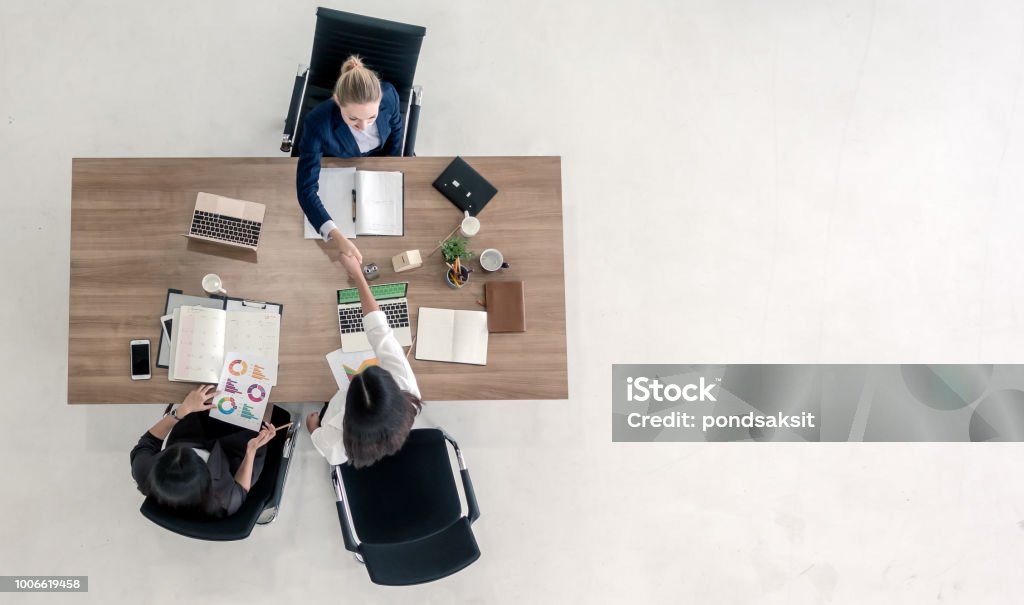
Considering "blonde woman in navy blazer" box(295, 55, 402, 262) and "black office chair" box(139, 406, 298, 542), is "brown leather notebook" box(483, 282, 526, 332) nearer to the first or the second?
"blonde woman in navy blazer" box(295, 55, 402, 262)

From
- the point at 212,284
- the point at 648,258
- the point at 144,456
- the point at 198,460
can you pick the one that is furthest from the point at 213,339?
the point at 648,258

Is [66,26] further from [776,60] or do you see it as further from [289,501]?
[776,60]

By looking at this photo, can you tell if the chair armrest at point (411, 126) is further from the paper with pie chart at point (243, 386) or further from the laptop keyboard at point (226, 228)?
the paper with pie chart at point (243, 386)

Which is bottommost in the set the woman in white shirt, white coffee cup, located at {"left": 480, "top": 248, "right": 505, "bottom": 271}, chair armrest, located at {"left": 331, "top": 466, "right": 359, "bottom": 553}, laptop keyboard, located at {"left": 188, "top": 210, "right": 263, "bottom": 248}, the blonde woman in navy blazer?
Answer: chair armrest, located at {"left": 331, "top": 466, "right": 359, "bottom": 553}

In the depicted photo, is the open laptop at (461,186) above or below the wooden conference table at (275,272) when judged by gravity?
above

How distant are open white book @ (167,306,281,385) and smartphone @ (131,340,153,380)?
0.08m

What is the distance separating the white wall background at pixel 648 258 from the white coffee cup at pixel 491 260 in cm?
95

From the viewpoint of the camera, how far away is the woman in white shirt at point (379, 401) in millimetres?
1899

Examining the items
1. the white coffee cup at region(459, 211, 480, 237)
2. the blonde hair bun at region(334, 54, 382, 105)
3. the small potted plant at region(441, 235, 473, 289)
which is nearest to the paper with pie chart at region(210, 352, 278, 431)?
the small potted plant at region(441, 235, 473, 289)

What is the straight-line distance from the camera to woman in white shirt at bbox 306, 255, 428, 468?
74.8 inches

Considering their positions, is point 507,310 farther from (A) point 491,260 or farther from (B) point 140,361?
(B) point 140,361

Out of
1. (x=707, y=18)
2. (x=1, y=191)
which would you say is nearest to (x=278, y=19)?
(x=1, y=191)

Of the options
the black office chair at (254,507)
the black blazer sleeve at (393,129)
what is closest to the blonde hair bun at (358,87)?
the black blazer sleeve at (393,129)

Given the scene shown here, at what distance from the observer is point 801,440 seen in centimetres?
314
